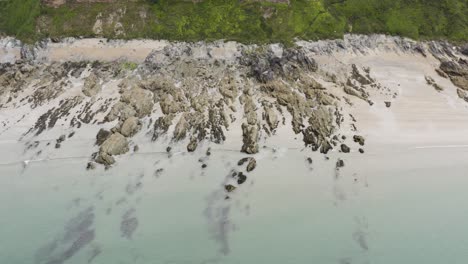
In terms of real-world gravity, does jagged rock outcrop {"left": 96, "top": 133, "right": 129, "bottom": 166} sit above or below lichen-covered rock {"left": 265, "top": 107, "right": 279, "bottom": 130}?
below

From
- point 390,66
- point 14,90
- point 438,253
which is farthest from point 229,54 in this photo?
point 438,253

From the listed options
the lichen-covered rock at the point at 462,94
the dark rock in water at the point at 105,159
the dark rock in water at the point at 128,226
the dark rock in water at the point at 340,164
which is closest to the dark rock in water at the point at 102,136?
the dark rock in water at the point at 105,159

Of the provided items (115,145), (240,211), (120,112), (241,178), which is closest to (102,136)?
(115,145)

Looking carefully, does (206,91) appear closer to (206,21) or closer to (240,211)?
(206,21)

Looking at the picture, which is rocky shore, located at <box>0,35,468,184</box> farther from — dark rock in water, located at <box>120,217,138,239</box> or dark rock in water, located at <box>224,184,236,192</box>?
dark rock in water, located at <box>120,217,138,239</box>

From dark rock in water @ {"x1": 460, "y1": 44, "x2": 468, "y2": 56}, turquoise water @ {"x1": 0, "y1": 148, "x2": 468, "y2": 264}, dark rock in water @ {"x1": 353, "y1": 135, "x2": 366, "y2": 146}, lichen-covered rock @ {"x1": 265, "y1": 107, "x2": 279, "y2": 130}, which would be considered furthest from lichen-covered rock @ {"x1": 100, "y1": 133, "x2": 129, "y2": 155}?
dark rock in water @ {"x1": 460, "y1": 44, "x2": 468, "y2": 56}
